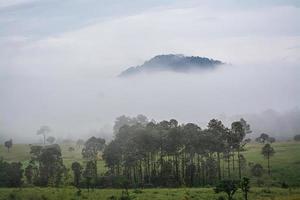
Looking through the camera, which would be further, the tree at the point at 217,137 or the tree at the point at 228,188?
the tree at the point at 217,137

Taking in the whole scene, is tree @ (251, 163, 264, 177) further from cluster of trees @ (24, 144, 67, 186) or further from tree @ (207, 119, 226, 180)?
cluster of trees @ (24, 144, 67, 186)

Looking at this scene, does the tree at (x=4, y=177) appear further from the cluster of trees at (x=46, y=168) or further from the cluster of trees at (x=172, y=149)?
the cluster of trees at (x=172, y=149)

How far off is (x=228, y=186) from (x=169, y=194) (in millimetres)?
13821

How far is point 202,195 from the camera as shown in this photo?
336 ft

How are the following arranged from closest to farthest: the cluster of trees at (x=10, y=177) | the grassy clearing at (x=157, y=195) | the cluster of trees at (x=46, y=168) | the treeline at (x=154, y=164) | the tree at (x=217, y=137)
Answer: the grassy clearing at (x=157, y=195)
the cluster of trees at (x=10, y=177)
the treeline at (x=154, y=164)
the cluster of trees at (x=46, y=168)
the tree at (x=217, y=137)

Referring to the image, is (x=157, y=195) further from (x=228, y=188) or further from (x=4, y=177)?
(x=4, y=177)

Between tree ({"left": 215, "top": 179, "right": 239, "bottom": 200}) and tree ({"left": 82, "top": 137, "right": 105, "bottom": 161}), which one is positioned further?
tree ({"left": 82, "top": 137, "right": 105, "bottom": 161})

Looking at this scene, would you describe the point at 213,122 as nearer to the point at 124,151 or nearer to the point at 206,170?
the point at 206,170

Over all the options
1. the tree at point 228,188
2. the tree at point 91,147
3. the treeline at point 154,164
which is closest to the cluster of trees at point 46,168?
the treeline at point 154,164

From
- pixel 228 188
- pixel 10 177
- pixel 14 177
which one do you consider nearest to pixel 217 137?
pixel 228 188

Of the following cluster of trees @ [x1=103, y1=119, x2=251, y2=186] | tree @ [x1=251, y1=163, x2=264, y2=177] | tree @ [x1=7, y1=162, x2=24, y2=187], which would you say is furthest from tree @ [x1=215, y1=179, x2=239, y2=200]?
tree @ [x1=7, y1=162, x2=24, y2=187]

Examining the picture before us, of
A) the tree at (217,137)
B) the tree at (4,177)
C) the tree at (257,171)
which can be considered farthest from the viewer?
the tree at (217,137)

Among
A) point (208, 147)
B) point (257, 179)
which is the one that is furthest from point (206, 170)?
point (257, 179)

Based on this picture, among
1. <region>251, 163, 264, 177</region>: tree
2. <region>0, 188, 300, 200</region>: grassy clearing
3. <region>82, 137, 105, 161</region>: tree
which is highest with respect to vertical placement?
<region>82, 137, 105, 161</region>: tree
